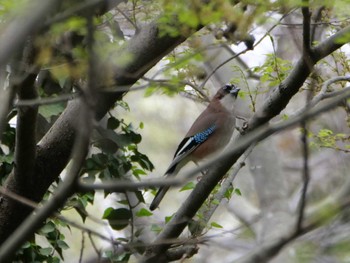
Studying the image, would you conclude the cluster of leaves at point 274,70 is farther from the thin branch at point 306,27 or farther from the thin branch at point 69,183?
the thin branch at point 69,183

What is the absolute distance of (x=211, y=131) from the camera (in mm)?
7785

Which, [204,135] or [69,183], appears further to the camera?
[204,135]

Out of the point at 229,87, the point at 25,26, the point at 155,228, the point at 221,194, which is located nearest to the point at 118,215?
the point at 155,228

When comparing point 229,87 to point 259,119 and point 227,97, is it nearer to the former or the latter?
point 227,97

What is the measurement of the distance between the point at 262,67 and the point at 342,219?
2158 millimetres

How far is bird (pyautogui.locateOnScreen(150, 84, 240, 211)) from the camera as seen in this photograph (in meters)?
7.61

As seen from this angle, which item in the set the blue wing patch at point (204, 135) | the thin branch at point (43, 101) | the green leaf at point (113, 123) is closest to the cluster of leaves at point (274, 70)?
the green leaf at point (113, 123)

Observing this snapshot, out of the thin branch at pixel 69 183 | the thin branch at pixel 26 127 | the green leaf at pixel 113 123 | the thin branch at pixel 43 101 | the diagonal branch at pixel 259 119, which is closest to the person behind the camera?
the thin branch at pixel 69 183

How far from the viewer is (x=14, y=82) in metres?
3.78

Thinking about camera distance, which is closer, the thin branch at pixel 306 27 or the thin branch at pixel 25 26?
the thin branch at pixel 25 26

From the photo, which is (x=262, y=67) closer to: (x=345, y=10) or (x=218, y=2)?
(x=345, y=10)

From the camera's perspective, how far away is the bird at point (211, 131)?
25.0 ft

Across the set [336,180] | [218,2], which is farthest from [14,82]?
[336,180]

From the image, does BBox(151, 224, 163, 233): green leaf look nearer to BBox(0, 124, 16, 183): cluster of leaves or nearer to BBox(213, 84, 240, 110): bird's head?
BBox(0, 124, 16, 183): cluster of leaves
